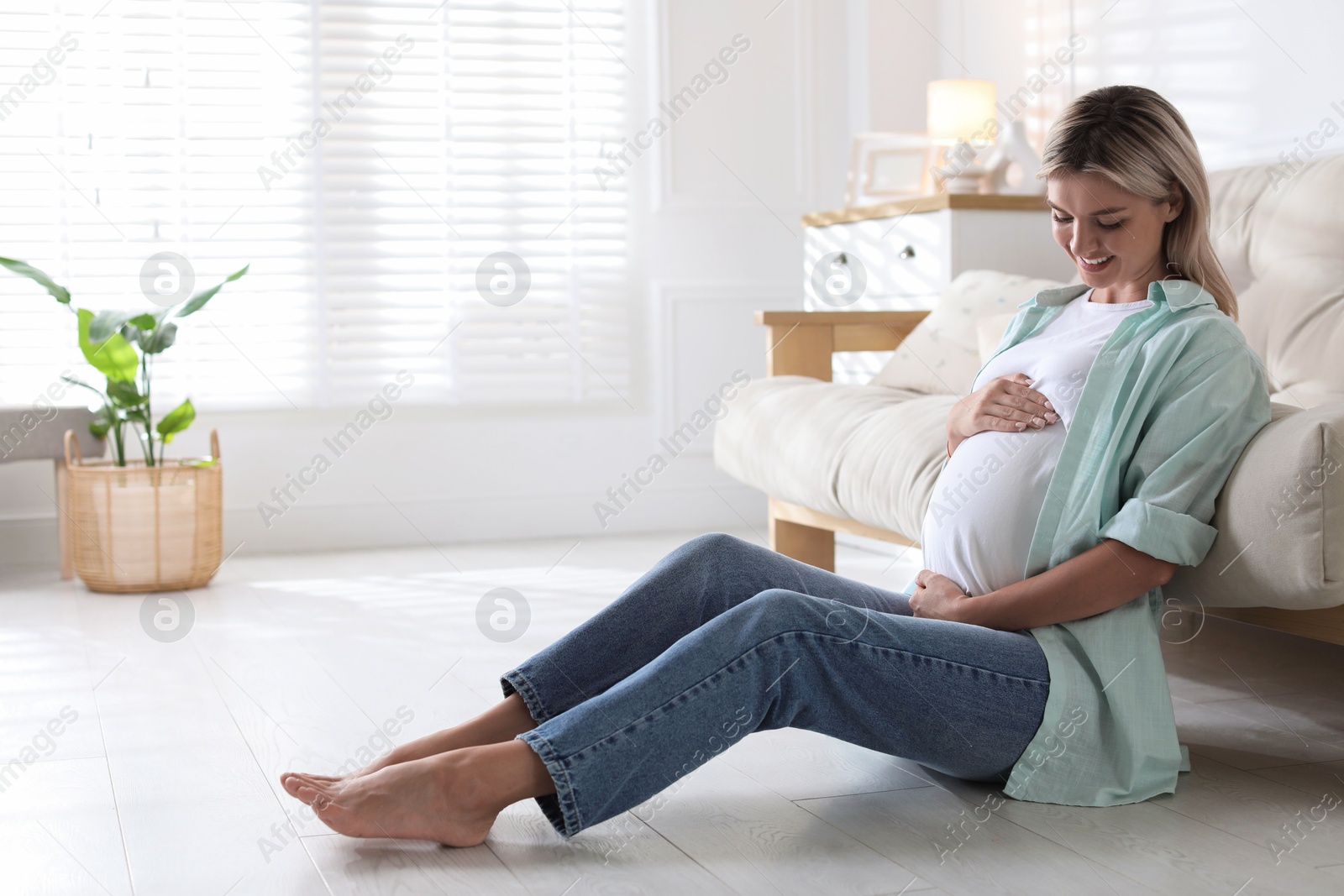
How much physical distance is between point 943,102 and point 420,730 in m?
2.24

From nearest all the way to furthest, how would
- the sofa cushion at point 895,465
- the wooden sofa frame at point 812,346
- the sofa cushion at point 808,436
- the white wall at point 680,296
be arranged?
1. the sofa cushion at point 895,465
2. the sofa cushion at point 808,436
3. the wooden sofa frame at point 812,346
4. the white wall at point 680,296

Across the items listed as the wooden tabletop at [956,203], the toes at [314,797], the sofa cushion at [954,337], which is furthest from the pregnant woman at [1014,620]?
the wooden tabletop at [956,203]

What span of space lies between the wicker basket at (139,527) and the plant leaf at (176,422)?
87 millimetres

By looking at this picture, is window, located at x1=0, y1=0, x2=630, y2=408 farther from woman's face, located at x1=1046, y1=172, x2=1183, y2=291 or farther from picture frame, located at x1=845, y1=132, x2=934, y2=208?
woman's face, located at x1=1046, y1=172, x2=1183, y2=291

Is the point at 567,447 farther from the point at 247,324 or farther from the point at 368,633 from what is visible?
the point at 368,633

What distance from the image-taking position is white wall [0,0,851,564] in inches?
145

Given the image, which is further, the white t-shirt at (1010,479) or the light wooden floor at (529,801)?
the white t-shirt at (1010,479)

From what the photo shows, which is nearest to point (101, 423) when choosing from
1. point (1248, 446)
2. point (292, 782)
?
point (292, 782)

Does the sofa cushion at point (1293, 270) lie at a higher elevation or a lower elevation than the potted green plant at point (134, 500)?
higher

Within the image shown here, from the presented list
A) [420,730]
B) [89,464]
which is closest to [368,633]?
[420,730]

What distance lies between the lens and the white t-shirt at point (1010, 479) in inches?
52.9

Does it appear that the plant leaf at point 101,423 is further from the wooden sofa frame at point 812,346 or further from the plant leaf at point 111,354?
the wooden sofa frame at point 812,346

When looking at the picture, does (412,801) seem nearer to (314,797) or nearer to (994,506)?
(314,797)

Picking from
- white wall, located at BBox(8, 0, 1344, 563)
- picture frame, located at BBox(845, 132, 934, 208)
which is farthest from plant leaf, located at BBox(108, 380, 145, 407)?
picture frame, located at BBox(845, 132, 934, 208)
